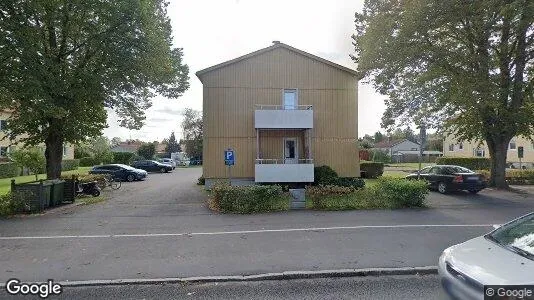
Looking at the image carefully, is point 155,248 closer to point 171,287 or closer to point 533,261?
point 171,287

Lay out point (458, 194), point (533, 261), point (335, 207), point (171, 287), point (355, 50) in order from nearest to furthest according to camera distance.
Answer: point (533, 261), point (171, 287), point (335, 207), point (458, 194), point (355, 50)

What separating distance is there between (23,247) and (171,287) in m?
4.82

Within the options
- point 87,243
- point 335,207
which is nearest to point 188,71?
point 335,207

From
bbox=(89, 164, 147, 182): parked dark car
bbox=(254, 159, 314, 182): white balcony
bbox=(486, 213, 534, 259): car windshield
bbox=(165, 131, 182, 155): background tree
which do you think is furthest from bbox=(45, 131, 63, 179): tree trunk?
bbox=(165, 131, 182, 155): background tree

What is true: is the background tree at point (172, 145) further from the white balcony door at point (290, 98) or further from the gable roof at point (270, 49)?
the white balcony door at point (290, 98)

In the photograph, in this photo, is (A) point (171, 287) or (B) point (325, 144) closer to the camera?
(A) point (171, 287)

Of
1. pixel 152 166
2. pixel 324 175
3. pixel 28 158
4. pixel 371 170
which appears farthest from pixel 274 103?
pixel 152 166

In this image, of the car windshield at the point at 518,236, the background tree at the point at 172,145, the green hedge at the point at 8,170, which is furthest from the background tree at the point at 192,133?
the car windshield at the point at 518,236

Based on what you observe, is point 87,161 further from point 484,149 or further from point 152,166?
point 484,149

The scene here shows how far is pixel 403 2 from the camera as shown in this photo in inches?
766

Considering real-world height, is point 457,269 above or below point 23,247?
above

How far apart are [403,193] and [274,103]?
1021 centimetres

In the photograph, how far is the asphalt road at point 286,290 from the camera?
5.37 meters

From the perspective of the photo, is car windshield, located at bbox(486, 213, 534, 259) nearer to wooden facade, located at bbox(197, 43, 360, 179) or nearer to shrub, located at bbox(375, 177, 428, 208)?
shrub, located at bbox(375, 177, 428, 208)
